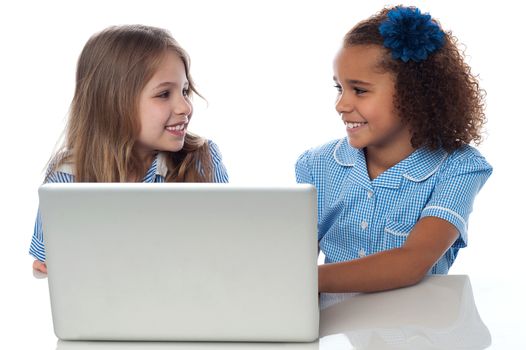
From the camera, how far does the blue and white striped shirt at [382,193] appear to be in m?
1.73

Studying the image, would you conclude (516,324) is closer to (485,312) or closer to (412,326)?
(485,312)

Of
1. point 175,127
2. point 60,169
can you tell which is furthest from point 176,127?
point 60,169

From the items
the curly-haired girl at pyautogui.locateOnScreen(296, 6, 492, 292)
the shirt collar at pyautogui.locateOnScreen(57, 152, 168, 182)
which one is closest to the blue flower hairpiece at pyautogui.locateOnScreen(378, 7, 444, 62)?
the curly-haired girl at pyautogui.locateOnScreen(296, 6, 492, 292)

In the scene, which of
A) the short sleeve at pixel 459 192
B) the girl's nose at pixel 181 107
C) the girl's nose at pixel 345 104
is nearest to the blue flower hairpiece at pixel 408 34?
the girl's nose at pixel 345 104

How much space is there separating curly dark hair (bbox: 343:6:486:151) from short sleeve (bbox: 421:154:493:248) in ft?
0.25

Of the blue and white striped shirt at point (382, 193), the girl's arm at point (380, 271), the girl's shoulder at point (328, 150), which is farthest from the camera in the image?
the girl's shoulder at point (328, 150)

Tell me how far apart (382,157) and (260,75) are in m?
1.72

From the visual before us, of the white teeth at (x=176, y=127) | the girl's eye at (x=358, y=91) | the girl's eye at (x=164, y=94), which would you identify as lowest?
the white teeth at (x=176, y=127)

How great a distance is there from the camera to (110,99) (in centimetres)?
192

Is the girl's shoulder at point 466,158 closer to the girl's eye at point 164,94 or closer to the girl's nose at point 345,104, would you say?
the girl's nose at point 345,104

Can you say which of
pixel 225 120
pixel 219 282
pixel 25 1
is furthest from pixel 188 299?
pixel 25 1

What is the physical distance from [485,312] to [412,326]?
0.49 feet

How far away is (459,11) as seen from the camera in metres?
3.48

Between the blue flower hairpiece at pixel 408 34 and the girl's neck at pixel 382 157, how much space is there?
209 millimetres
